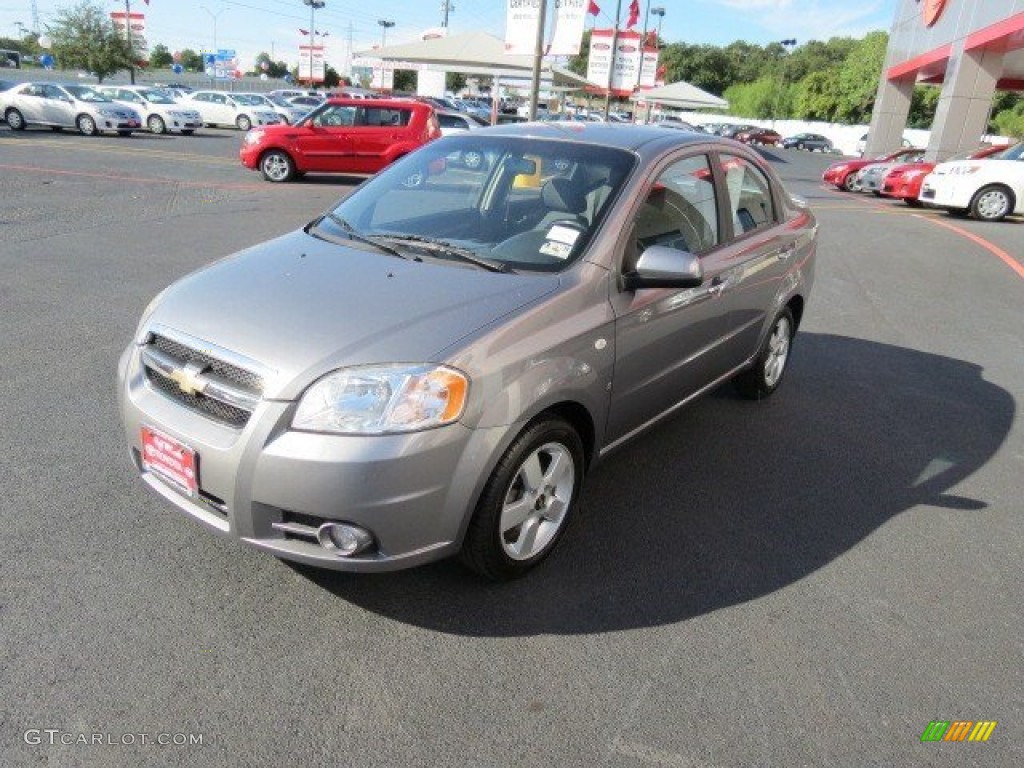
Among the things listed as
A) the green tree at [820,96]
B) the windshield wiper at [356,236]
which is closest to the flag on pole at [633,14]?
the windshield wiper at [356,236]

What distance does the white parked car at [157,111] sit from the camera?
27266 mm

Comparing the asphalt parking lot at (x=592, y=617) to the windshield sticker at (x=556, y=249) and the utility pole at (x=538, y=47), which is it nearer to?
the windshield sticker at (x=556, y=249)

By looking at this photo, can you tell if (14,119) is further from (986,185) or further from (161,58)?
(161,58)

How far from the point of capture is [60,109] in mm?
23922

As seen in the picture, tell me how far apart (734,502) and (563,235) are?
1.56 meters

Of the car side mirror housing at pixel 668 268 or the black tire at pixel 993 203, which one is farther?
the black tire at pixel 993 203

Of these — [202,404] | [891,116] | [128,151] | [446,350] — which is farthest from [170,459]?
[891,116]

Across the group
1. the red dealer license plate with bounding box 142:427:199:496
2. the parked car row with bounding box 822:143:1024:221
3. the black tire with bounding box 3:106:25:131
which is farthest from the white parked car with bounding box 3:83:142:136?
the red dealer license plate with bounding box 142:427:199:496

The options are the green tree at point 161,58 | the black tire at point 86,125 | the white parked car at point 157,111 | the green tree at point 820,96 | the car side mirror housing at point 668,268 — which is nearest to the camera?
the car side mirror housing at point 668,268

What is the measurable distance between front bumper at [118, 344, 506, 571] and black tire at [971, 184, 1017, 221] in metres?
15.6

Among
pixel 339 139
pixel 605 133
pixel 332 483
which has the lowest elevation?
pixel 339 139

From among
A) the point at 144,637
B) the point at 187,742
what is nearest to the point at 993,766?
the point at 187,742

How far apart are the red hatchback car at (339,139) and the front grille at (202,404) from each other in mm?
13522

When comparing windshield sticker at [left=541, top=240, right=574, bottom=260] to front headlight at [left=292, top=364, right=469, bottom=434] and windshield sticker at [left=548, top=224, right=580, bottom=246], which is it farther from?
front headlight at [left=292, top=364, right=469, bottom=434]
